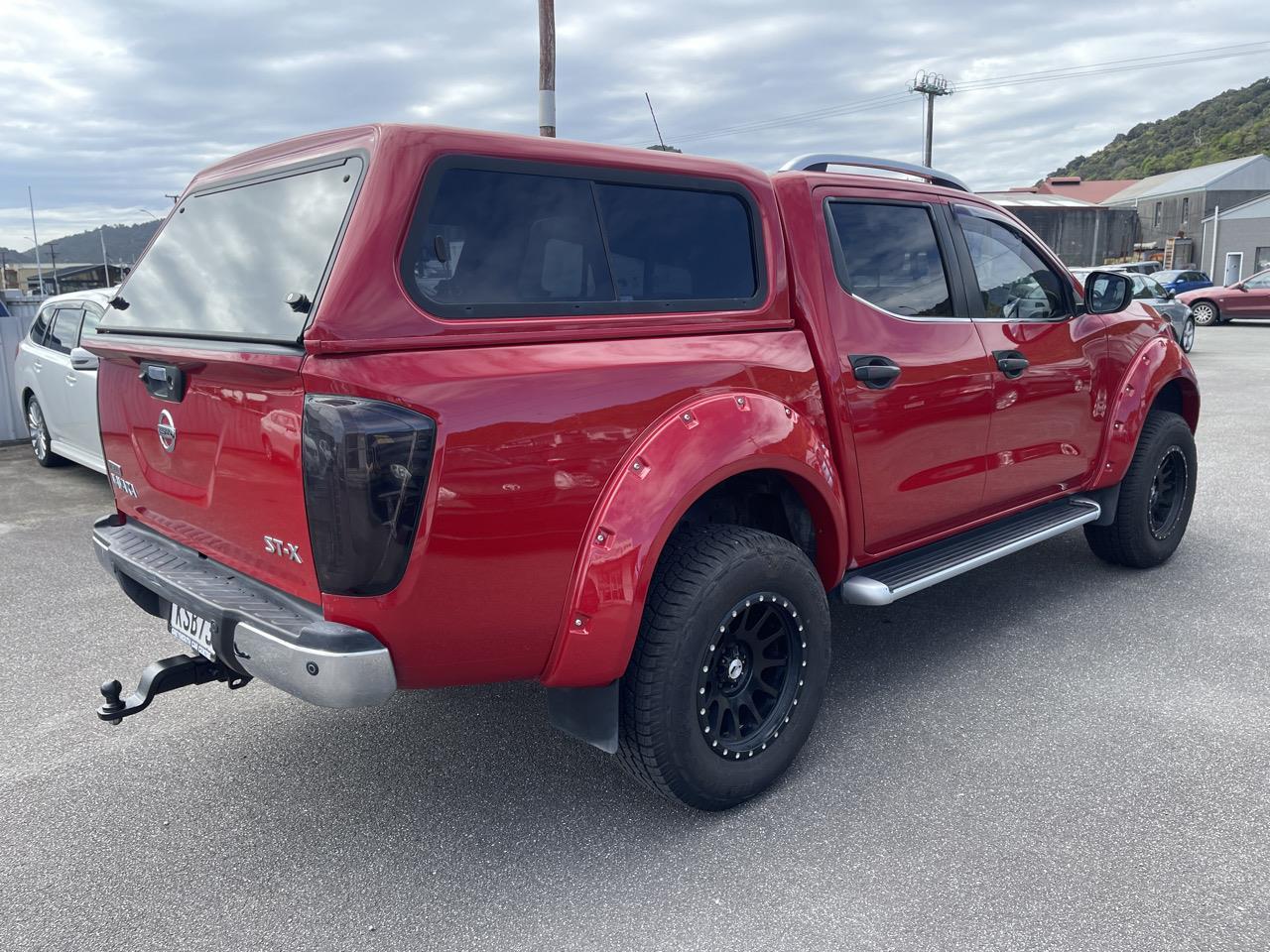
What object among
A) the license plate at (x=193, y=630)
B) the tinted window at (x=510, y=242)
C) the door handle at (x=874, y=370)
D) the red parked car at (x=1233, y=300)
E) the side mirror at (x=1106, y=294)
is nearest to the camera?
the tinted window at (x=510, y=242)

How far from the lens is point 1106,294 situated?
436 centimetres

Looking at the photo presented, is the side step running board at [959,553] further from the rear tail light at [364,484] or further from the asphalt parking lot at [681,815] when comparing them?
the rear tail light at [364,484]

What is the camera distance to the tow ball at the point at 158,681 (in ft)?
8.59

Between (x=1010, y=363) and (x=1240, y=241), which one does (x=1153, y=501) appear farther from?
(x=1240, y=241)

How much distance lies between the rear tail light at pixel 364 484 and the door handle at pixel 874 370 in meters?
1.64

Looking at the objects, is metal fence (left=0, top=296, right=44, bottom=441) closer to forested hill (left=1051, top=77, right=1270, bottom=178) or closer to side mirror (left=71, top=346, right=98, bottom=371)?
side mirror (left=71, top=346, right=98, bottom=371)

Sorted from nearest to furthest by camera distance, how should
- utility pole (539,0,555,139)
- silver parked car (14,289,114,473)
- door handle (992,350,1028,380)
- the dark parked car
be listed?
1. door handle (992,350,1028,380)
2. silver parked car (14,289,114,473)
3. utility pole (539,0,555,139)
4. the dark parked car

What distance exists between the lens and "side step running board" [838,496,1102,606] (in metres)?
3.31

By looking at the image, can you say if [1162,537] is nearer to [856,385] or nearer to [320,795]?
[856,385]

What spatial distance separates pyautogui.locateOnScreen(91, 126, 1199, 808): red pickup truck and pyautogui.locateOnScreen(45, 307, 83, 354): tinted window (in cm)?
492

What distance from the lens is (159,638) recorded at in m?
4.30

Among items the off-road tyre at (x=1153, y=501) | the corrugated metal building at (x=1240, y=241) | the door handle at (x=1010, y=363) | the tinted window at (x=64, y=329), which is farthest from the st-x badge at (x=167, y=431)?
the corrugated metal building at (x=1240, y=241)

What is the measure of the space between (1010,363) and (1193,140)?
101 m

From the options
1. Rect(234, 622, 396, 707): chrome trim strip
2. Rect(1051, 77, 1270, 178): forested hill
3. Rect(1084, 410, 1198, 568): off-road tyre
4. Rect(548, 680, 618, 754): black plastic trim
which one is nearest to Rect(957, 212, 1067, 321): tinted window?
Rect(1084, 410, 1198, 568): off-road tyre
